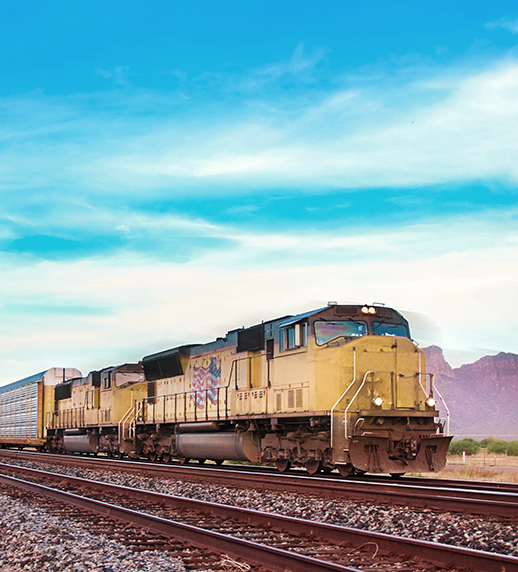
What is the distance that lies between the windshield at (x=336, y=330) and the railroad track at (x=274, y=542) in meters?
4.90

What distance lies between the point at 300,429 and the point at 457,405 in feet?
343

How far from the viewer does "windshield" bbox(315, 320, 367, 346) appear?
13742 millimetres

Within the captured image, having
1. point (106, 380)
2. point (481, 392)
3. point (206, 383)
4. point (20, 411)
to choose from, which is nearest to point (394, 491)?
point (206, 383)

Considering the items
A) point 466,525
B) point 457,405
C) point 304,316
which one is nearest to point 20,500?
point 304,316

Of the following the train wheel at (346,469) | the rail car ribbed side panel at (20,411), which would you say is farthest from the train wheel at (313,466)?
the rail car ribbed side panel at (20,411)

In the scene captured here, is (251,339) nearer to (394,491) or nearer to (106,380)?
(394,491)

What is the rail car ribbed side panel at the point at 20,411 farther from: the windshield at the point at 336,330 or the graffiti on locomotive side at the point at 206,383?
the windshield at the point at 336,330

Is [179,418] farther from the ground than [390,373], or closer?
closer

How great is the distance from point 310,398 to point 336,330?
147 cm

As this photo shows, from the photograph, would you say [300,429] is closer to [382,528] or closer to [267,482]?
[267,482]

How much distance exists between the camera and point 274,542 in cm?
701

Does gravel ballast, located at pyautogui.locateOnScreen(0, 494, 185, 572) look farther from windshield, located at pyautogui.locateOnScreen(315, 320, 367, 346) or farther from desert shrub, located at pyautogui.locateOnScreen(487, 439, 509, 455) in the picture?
desert shrub, located at pyautogui.locateOnScreen(487, 439, 509, 455)

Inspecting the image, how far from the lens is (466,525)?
7488 millimetres

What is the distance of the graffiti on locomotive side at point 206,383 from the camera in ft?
59.6
